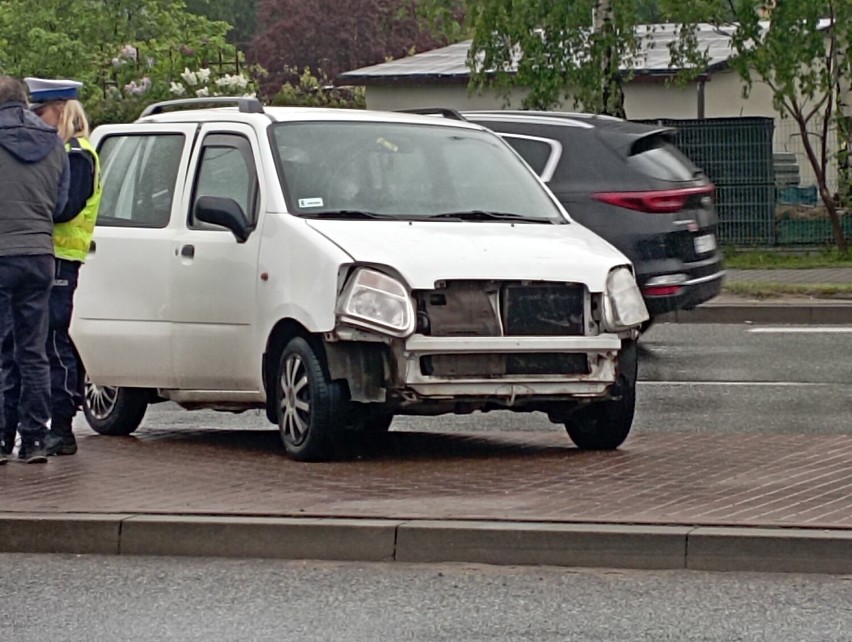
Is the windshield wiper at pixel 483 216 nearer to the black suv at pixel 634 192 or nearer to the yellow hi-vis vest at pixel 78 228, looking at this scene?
the yellow hi-vis vest at pixel 78 228

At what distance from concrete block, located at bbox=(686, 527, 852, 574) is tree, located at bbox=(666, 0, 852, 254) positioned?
18.3 m

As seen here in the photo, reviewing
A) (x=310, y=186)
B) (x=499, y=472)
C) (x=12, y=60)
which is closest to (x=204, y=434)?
(x=310, y=186)

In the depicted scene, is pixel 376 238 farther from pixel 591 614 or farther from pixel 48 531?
pixel 591 614

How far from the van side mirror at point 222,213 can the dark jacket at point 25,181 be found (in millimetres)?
839

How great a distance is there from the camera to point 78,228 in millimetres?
9273

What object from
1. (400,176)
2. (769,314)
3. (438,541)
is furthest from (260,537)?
(769,314)

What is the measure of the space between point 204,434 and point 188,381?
821 mm

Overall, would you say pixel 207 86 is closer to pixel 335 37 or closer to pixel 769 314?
pixel 769 314

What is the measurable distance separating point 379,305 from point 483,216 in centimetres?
118

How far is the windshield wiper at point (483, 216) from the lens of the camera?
9695 millimetres

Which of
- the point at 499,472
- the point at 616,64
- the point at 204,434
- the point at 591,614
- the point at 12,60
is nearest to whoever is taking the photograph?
the point at 591,614

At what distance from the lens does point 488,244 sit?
9.20 meters

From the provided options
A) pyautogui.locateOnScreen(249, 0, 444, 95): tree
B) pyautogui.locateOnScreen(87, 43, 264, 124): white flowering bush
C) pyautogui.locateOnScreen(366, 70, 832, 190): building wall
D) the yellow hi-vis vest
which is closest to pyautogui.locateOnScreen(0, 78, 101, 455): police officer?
the yellow hi-vis vest

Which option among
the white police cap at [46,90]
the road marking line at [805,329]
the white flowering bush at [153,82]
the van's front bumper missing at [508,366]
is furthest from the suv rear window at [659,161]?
the white flowering bush at [153,82]
